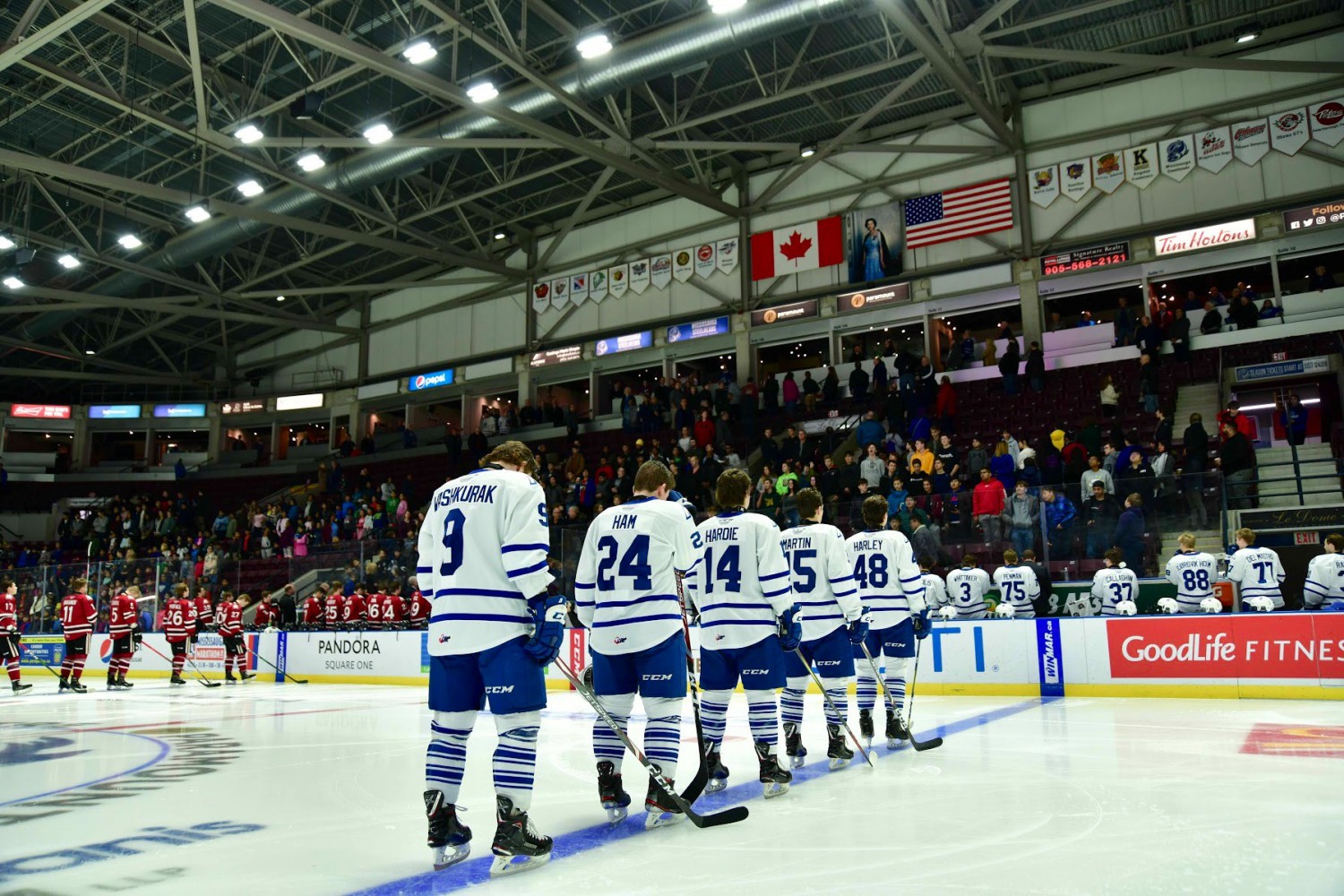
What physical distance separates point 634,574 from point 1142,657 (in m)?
8.26

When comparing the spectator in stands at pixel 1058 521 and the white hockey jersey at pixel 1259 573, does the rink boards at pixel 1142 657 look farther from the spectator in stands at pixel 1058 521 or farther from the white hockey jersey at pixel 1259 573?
the spectator in stands at pixel 1058 521

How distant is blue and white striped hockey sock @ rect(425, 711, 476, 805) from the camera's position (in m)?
3.88

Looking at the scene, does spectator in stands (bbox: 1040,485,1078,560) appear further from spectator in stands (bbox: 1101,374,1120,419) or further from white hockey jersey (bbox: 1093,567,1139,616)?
spectator in stands (bbox: 1101,374,1120,419)

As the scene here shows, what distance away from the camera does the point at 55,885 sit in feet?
11.5

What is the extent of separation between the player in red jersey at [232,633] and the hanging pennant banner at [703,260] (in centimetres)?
1339

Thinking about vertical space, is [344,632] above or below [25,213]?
below

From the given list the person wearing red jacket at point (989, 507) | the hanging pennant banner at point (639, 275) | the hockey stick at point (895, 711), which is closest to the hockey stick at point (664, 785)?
the hockey stick at point (895, 711)

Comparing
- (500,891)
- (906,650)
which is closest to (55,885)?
(500,891)

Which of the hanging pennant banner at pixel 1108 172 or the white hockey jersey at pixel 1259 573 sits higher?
the hanging pennant banner at pixel 1108 172

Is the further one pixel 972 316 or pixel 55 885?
pixel 972 316

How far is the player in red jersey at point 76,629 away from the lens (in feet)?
49.4

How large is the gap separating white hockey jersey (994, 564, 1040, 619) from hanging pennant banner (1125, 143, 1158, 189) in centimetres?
1155

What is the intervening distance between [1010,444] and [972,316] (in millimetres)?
7440

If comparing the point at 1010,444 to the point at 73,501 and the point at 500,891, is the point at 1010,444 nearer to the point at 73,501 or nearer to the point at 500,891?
the point at 500,891
